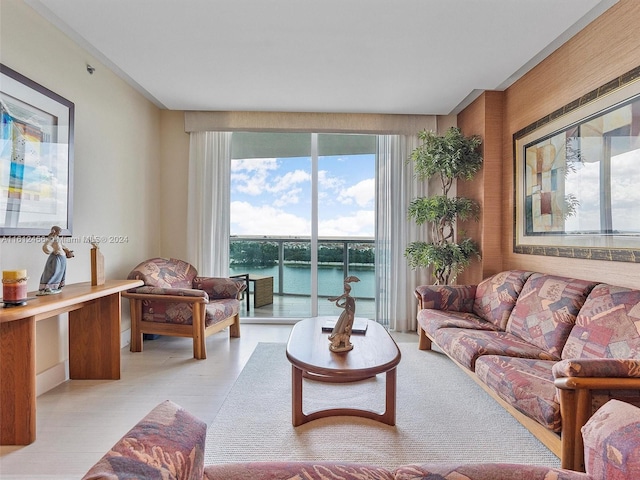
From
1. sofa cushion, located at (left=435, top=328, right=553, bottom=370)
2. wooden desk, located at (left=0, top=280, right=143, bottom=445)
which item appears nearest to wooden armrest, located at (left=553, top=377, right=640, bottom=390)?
sofa cushion, located at (left=435, top=328, right=553, bottom=370)

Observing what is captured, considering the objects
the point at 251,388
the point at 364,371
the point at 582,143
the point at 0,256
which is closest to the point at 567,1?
the point at 582,143

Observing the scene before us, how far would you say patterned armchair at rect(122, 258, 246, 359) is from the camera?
3.13 meters

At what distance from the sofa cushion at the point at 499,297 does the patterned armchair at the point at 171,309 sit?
7.95 feet

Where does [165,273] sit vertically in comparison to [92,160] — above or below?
below

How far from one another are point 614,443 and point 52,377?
10.6ft

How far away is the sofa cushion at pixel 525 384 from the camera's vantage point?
157 cm

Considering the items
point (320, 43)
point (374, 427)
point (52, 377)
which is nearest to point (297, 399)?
point (374, 427)

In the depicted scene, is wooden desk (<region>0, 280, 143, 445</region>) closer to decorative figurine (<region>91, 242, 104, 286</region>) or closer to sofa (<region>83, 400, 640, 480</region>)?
decorative figurine (<region>91, 242, 104, 286</region>)

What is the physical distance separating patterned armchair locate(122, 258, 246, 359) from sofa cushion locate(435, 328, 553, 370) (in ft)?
6.68

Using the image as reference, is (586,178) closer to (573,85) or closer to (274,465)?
(573,85)

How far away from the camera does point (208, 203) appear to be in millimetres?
4293

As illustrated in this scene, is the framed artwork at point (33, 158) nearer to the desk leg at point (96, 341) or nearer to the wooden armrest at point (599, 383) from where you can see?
the desk leg at point (96, 341)

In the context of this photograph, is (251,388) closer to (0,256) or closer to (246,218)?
(0,256)

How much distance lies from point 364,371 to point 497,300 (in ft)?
5.65
